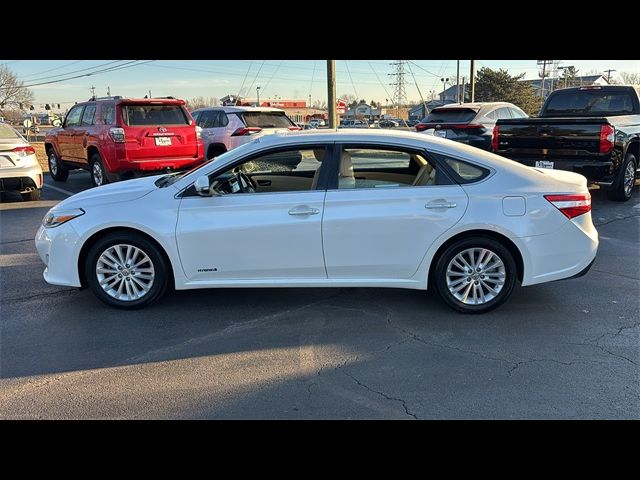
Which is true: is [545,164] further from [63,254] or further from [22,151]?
[22,151]

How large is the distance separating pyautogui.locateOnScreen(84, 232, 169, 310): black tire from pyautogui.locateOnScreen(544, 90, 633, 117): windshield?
364 inches

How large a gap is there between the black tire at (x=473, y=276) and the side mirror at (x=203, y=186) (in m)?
2.05

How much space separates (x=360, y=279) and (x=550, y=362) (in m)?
1.60

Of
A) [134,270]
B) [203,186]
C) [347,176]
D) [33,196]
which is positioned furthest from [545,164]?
[33,196]

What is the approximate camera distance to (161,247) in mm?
4590

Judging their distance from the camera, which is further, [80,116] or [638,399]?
[80,116]

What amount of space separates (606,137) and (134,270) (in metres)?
7.27

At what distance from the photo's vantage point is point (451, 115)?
1255 cm

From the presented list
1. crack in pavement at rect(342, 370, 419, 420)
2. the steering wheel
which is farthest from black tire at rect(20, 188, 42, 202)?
crack in pavement at rect(342, 370, 419, 420)

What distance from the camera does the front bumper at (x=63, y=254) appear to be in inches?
181

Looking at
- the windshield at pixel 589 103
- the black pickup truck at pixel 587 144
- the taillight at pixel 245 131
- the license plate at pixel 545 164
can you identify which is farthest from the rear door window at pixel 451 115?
the taillight at pixel 245 131

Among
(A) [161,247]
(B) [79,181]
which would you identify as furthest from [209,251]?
(B) [79,181]

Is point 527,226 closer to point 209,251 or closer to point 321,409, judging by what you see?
point 321,409

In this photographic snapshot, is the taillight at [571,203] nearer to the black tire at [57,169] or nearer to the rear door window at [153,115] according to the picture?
the rear door window at [153,115]
